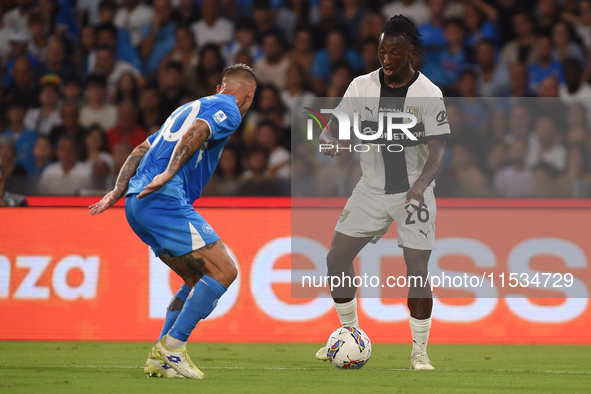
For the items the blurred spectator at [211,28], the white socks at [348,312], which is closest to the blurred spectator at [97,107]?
the blurred spectator at [211,28]

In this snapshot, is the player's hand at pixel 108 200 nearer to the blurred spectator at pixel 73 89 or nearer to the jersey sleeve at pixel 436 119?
the jersey sleeve at pixel 436 119

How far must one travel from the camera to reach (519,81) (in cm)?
930

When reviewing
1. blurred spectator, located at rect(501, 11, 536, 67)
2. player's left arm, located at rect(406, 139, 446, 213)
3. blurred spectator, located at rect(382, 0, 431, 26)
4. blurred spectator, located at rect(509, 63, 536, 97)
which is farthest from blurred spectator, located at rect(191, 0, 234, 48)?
player's left arm, located at rect(406, 139, 446, 213)

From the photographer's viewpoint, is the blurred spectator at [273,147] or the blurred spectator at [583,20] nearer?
the blurred spectator at [273,147]

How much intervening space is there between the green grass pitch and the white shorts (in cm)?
93

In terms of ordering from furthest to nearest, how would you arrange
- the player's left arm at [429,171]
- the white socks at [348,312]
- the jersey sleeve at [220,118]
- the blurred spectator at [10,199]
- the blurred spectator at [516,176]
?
the blurred spectator at [516,176] < the blurred spectator at [10,199] < the white socks at [348,312] < the player's left arm at [429,171] < the jersey sleeve at [220,118]

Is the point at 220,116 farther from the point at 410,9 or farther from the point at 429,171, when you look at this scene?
the point at 410,9

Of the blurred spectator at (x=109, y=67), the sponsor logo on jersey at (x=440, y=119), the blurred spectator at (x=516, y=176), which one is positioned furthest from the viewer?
the blurred spectator at (x=109, y=67)

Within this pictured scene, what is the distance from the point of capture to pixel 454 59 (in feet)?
32.1

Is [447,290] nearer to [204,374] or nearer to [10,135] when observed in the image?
[204,374]

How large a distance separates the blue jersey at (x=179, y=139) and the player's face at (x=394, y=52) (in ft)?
3.80

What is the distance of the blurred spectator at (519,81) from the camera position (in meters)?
9.20

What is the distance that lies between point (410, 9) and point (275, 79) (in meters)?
2.11

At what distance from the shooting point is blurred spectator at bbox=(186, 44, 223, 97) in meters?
9.84
